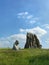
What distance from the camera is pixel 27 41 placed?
233 ft

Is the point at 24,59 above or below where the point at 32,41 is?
below

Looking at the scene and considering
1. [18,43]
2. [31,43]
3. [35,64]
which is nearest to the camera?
[35,64]

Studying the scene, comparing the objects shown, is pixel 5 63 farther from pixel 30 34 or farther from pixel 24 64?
pixel 30 34

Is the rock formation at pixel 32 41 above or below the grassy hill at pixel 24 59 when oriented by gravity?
above

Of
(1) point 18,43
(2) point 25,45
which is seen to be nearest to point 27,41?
(2) point 25,45

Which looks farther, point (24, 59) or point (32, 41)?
point (32, 41)

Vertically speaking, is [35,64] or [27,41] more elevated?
[27,41]

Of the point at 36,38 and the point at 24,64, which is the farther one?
the point at 36,38

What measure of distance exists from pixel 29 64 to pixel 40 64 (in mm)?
1664

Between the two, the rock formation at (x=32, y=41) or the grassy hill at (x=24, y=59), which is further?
the rock formation at (x=32, y=41)

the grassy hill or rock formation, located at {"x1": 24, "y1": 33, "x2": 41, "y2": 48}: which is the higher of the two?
rock formation, located at {"x1": 24, "y1": 33, "x2": 41, "y2": 48}

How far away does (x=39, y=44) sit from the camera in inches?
2813

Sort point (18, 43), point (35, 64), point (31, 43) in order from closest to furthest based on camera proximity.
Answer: point (35, 64)
point (18, 43)
point (31, 43)

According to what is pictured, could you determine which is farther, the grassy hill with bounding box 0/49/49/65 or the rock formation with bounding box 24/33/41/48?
the rock formation with bounding box 24/33/41/48
